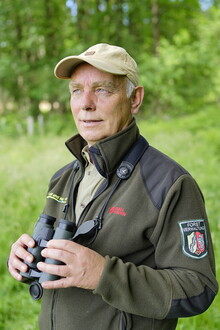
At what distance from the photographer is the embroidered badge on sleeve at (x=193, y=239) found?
149cm

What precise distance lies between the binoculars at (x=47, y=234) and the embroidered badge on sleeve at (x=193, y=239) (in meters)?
0.39

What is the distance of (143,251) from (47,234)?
448mm

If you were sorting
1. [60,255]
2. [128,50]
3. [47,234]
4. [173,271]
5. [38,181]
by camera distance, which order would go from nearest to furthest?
[60,255]
[173,271]
[47,234]
[38,181]
[128,50]

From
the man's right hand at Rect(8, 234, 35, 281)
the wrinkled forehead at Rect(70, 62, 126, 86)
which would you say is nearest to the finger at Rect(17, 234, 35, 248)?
the man's right hand at Rect(8, 234, 35, 281)

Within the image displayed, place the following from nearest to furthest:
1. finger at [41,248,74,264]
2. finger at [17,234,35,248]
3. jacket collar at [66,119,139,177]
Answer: finger at [41,248,74,264], finger at [17,234,35,248], jacket collar at [66,119,139,177]

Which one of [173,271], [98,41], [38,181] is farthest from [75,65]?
[98,41]

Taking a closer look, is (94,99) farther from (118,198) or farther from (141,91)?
(118,198)

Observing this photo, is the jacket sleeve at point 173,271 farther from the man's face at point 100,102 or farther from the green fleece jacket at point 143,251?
the man's face at point 100,102

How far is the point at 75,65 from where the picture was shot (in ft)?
6.04

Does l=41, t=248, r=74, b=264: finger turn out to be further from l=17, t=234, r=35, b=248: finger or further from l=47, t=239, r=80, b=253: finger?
l=17, t=234, r=35, b=248: finger

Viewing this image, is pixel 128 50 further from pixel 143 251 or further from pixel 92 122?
pixel 143 251

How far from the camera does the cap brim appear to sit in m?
1.69

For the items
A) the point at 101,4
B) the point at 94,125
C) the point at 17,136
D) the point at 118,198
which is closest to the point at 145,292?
the point at 118,198

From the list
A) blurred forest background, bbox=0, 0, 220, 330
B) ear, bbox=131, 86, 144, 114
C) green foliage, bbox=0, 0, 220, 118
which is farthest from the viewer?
green foliage, bbox=0, 0, 220, 118
